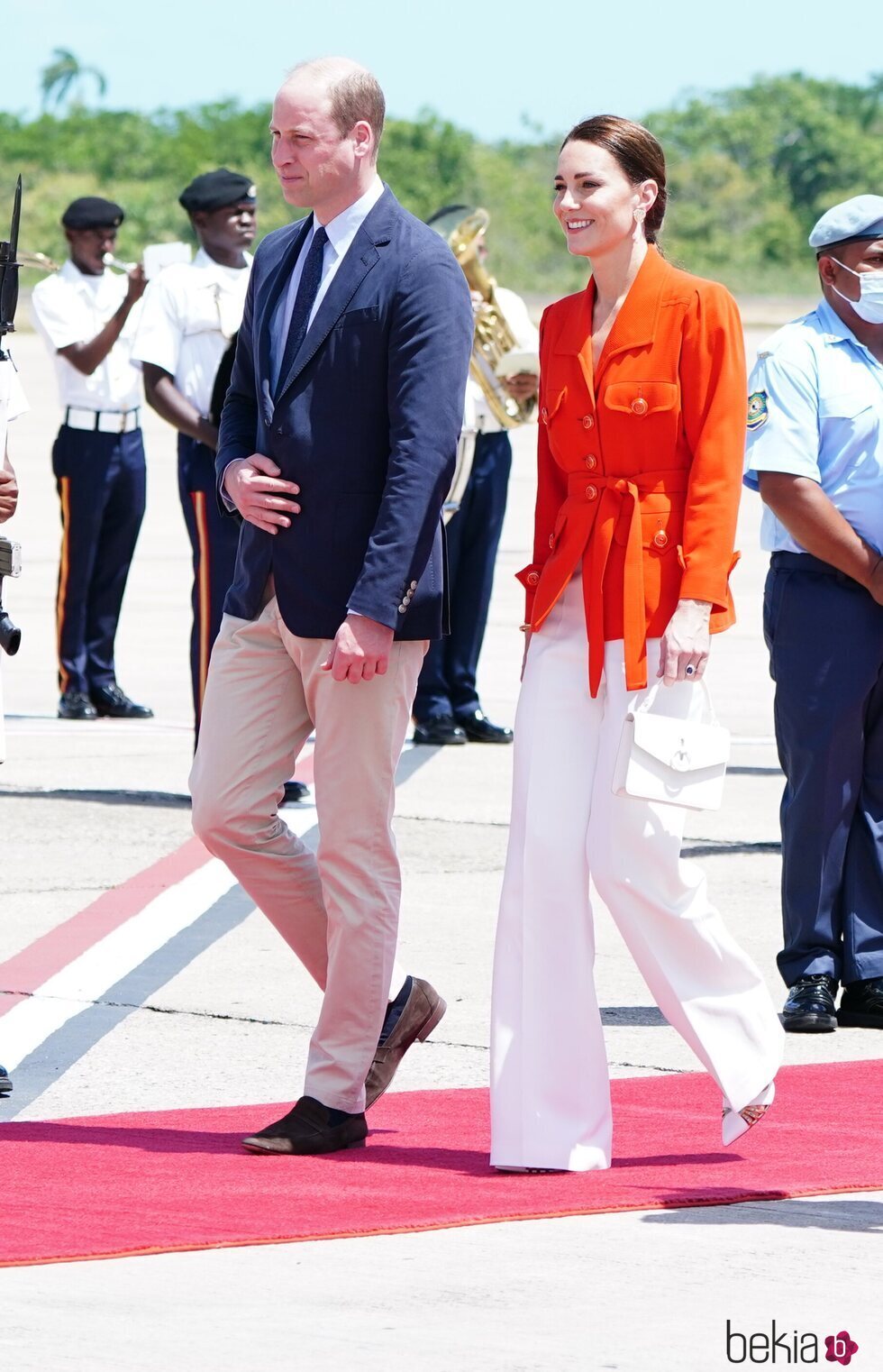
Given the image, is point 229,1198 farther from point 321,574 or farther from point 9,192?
point 9,192

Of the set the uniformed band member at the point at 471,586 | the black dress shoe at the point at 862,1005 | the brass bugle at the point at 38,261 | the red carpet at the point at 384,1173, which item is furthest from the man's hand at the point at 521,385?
the red carpet at the point at 384,1173

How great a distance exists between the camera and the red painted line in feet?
22.5

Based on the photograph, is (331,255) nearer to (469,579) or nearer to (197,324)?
(197,324)

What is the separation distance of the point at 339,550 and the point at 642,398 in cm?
67

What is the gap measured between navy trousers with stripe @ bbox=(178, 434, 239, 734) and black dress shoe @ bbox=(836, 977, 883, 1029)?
11.0 feet

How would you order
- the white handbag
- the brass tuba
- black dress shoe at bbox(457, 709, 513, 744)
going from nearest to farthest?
the white handbag → black dress shoe at bbox(457, 709, 513, 744) → the brass tuba

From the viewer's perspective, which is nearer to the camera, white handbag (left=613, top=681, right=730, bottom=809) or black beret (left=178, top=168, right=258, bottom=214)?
white handbag (left=613, top=681, right=730, bottom=809)

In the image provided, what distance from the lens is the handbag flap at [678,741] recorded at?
16.2 ft

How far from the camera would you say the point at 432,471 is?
511 cm

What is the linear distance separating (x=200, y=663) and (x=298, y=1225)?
5268mm

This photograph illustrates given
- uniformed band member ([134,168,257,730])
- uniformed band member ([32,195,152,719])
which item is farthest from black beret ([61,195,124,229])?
uniformed band member ([134,168,257,730])

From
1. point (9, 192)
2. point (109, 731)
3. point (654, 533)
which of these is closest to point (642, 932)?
point (654, 533)

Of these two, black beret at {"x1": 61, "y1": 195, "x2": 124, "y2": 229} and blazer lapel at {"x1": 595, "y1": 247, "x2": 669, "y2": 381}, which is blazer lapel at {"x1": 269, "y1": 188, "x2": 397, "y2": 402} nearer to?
blazer lapel at {"x1": 595, "y1": 247, "x2": 669, "y2": 381}

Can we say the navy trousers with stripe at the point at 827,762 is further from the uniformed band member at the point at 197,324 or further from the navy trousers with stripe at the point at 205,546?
→ the uniformed band member at the point at 197,324
